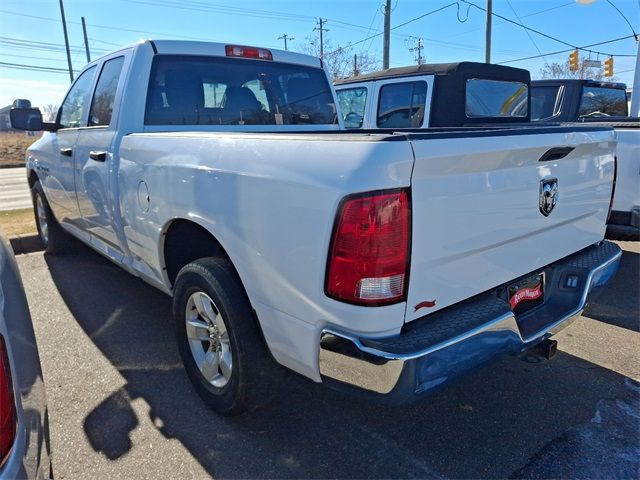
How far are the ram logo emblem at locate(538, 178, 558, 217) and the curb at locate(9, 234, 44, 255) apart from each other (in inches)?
240

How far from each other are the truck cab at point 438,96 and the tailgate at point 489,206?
3209 mm

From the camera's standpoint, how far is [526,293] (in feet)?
8.32

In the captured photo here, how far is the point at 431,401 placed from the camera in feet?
9.45

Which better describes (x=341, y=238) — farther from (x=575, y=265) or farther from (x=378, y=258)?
(x=575, y=265)

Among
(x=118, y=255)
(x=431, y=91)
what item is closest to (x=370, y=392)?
(x=118, y=255)

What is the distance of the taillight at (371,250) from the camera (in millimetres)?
1757

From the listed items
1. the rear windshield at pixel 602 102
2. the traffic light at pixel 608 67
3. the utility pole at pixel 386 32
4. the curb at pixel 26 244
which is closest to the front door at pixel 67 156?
the curb at pixel 26 244

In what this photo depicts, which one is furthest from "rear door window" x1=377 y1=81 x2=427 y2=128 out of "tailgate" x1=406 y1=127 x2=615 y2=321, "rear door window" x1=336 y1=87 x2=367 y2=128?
"tailgate" x1=406 y1=127 x2=615 y2=321

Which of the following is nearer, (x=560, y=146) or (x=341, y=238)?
(x=341, y=238)

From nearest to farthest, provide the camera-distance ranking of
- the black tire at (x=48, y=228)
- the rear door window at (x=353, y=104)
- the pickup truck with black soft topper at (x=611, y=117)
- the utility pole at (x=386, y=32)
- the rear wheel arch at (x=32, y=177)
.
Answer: the pickup truck with black soft topper at (x=611, y=117) → the black tire at (x=48, y=228) → the rear wheel arch at (x=32, y=177) → the rear door window at (x=353, y=104) → the utility pole at (x=386, y=32)

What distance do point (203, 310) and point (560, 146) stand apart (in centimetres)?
200

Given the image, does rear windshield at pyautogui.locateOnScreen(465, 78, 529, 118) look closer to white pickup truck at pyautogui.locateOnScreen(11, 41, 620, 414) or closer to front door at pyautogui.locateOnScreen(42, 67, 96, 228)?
white pickup truck at pyautogui.locateOnScreen(11, 41, 620, 414)

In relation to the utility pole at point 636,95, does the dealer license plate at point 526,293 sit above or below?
below

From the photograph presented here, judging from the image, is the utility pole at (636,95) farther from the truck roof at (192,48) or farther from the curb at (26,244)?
the curb at (26,244)
